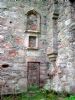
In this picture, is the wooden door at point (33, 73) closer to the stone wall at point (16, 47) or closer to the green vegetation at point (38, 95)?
the stone wall at point (16, 47)

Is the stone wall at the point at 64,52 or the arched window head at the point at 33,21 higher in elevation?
the arched window head at the point at 33,21

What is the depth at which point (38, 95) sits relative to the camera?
923 centimetres

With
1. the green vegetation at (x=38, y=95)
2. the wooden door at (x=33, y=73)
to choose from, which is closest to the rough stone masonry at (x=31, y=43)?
the wooden door at (x=33, y=73)

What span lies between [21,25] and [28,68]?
1840 millimetres

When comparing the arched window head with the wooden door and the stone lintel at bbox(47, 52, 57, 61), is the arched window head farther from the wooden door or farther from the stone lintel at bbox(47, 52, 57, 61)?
the wooden door

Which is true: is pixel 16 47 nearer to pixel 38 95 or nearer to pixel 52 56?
pixel 52 56

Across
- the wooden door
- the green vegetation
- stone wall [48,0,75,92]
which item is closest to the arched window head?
stone wall [48,0,75,92]

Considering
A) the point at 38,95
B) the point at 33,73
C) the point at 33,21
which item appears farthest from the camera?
the point at 33,21

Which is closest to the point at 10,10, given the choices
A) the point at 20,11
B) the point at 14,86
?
the point at 20,11

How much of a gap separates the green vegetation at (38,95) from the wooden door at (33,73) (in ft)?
0.83

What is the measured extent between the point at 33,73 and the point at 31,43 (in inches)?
50.7

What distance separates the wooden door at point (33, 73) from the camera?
9.91 m

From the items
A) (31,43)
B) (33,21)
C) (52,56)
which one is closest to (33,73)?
(52,56)

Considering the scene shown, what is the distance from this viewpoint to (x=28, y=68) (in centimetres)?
995
